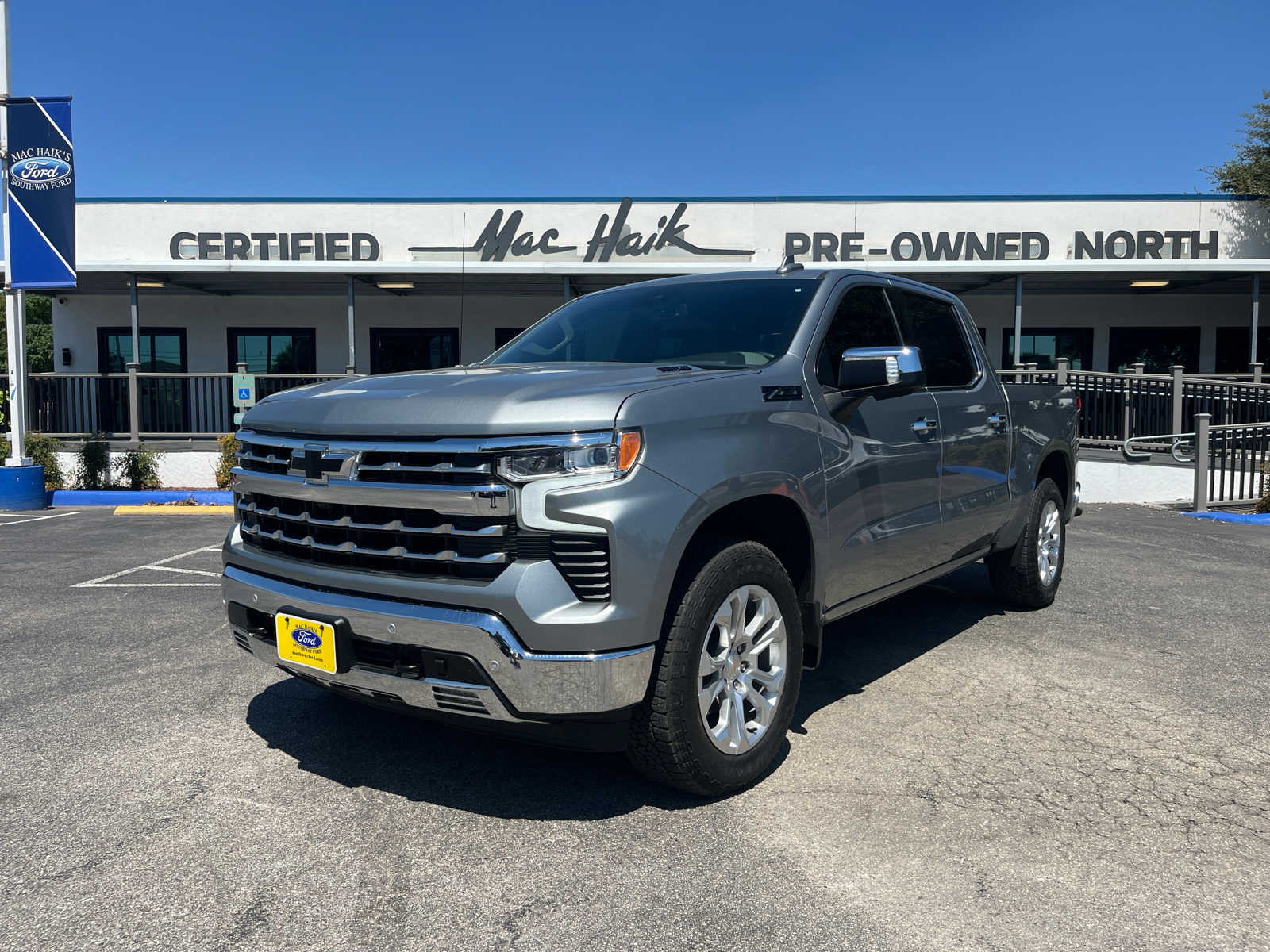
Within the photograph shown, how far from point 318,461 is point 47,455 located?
40.7 feet

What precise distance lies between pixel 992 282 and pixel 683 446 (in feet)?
56.7

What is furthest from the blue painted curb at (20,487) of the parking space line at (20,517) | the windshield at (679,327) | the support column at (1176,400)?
the support column at (1176,400)

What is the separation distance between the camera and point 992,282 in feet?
61.1

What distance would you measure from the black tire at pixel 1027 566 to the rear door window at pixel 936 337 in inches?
44.5

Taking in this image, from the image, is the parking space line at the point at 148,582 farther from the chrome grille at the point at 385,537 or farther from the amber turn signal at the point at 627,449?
the amber turn signal at the point at 627,449

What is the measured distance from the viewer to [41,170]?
12508 mm

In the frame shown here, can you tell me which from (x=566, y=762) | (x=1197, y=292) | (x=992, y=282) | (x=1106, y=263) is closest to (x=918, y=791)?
(x=566, y=762)

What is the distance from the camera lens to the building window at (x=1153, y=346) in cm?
2030

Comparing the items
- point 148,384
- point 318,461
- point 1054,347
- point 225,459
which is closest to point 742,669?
point 318,461

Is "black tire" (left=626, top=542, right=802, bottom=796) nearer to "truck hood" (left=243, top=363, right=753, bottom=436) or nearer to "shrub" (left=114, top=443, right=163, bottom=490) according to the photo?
"truck hood" (left=243, top=363, right=753, bottom=436)

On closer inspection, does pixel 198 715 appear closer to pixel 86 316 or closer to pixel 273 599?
pixel 273 599

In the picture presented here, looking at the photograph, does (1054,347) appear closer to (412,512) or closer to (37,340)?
(412,512)

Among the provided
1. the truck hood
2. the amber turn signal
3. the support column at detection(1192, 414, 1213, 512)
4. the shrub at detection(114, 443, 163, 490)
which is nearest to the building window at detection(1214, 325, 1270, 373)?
the support column at detection(1192, 414, 1213, 512)

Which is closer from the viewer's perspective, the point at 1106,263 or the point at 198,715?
the point at 198,715
